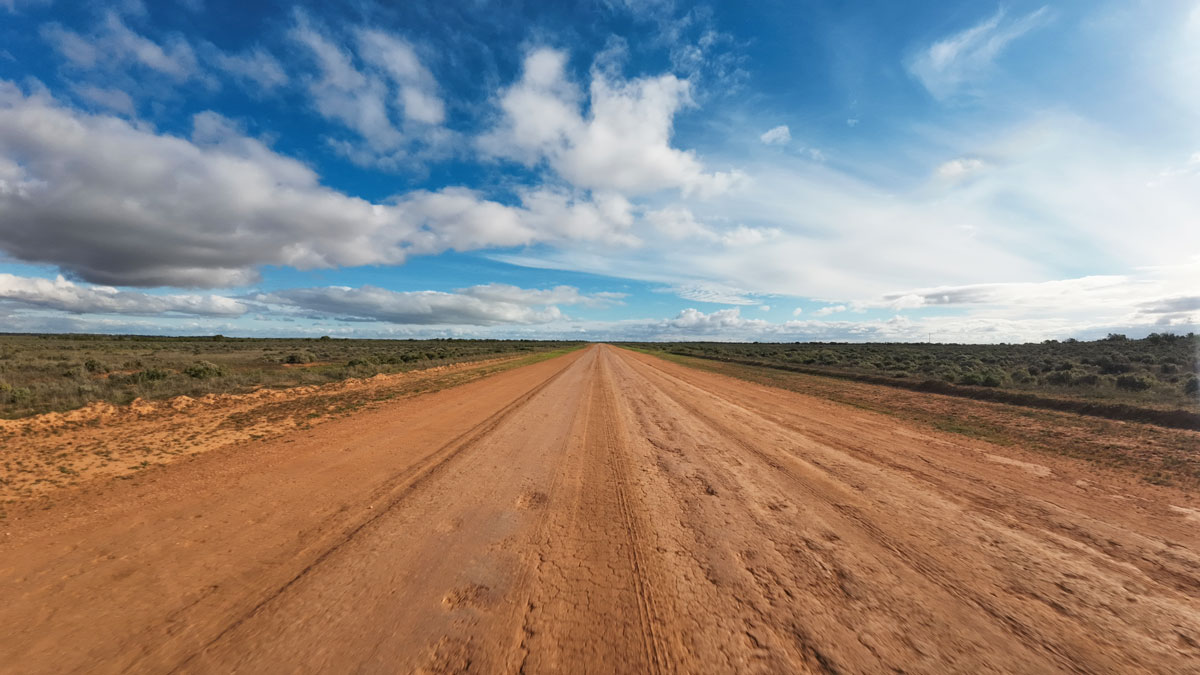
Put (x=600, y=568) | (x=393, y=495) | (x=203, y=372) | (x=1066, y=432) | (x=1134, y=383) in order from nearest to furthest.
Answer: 1. (x=600, y=568)
2. (x=393, y=495)
3. (x=1066, y=432)
4. (x=1134, y=383)
5. (x=203, y=372)

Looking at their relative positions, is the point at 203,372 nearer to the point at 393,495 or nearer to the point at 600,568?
the point at 393,495

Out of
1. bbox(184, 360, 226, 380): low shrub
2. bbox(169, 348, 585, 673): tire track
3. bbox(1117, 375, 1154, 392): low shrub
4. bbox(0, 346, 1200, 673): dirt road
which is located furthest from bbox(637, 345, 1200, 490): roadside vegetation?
bbox(184, 360, 226, 380): low shrub

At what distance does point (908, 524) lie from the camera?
504cm

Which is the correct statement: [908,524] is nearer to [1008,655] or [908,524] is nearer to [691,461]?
[1008,655]

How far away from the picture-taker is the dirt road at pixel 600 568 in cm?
292

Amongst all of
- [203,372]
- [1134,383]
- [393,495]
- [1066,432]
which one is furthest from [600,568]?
[203,372]

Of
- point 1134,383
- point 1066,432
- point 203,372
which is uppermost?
point 1134,383

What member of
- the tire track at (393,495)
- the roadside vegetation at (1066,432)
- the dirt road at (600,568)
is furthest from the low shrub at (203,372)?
the roadside vegetation at (1066,432)

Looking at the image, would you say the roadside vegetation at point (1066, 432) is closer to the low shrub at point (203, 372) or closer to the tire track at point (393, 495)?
the tire track at point (393, 495)

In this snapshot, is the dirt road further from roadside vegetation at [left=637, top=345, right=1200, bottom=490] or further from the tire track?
roadside vegetation at [left=637, top=345, right=1200, bottom=490]

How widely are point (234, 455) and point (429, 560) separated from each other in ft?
20.0

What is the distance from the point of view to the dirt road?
9.59ft


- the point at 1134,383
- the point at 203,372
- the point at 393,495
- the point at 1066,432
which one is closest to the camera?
the point at 393,495

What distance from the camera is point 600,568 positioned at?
3.99 m
